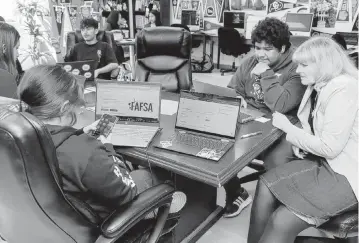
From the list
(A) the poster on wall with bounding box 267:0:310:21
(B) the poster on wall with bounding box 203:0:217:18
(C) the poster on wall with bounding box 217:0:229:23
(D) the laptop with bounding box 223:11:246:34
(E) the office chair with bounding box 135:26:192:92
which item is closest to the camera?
(E) the office chair with bounding box 135:26:192:92

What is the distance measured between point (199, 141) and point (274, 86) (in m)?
0.65

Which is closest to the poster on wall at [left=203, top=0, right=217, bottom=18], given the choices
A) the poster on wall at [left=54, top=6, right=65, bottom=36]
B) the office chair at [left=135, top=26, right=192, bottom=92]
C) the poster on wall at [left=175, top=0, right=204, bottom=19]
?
the poster on wall at [left=175, top=0, right=204, bottom=19]

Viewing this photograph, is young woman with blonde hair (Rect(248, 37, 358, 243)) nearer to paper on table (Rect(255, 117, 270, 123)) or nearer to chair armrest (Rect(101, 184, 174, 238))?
paper on table (Rect(255, 117, 270, 123))

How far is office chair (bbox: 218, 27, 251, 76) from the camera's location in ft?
19.2

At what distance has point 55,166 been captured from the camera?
3.01 feet

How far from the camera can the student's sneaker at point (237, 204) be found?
2.14 m

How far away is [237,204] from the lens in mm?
2176

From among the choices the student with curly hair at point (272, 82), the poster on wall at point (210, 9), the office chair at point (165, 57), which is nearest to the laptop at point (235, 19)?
the poster on wall at point (210, 9)

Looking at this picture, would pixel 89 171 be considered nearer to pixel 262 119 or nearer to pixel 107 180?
pixel 107 180

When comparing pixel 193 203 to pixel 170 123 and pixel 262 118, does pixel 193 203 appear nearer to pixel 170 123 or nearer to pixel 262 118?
pixel 170 123

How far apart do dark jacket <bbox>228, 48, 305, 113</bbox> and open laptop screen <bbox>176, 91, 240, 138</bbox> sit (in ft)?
1.52

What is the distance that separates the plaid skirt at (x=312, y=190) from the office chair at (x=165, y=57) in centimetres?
141

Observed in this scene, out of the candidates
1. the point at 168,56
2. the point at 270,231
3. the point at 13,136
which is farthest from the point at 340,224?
the point at 168,56

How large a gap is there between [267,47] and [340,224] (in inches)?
41.9
